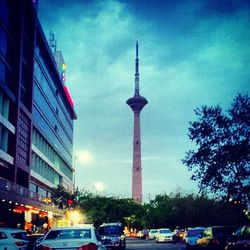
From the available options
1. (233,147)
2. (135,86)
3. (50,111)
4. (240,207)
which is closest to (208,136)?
(233,147)

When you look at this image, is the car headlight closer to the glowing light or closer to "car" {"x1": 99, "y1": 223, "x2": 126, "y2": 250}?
"car" {"x1": 99, "y1": 223, "x2": 126, "y2": 250}

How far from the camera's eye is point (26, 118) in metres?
48.6

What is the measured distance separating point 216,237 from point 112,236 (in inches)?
344

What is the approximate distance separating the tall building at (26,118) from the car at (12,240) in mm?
14457

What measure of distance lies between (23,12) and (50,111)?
20.7m

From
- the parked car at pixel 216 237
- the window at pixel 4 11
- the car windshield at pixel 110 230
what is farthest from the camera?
the window at pixel 4 11

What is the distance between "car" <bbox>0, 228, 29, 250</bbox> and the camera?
16.6 metres

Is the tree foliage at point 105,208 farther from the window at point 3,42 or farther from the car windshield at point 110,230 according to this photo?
the car windshield at point 110,230

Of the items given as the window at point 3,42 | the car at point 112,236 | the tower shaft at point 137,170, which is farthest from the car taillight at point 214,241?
the tower shaft at point 137,170

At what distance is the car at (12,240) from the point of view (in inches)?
653

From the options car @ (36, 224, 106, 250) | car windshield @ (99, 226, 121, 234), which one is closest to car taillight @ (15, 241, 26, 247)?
car @ (36, 224, 106, 250)

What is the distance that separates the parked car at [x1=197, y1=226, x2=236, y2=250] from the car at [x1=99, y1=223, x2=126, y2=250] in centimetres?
702

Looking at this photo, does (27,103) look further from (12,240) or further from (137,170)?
(137,170)

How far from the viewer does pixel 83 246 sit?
34.8 feet
